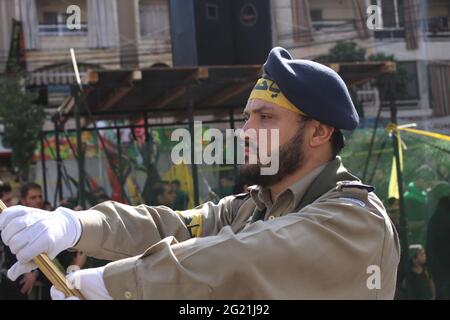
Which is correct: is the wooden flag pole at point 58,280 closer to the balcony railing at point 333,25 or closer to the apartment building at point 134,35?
the apartment building at point 134,35

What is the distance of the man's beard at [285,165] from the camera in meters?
2.31

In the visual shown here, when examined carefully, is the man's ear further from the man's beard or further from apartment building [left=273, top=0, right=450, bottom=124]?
apartment building [left=273, top=0, right=450, bottom=124]

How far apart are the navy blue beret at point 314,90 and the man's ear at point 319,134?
0.06m

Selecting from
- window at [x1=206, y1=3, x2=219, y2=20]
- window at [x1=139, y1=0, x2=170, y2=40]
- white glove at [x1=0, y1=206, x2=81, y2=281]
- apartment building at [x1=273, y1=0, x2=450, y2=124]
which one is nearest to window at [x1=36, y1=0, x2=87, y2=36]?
window at [x1=139, y1=0, x2=170, y2=40]

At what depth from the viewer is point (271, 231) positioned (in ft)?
6.01

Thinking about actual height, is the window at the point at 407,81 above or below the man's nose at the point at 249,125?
above

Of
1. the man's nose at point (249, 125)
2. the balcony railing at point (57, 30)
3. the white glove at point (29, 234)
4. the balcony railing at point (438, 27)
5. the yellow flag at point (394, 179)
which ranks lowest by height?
the yellow flag at point (394, 179)

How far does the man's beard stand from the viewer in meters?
2.31

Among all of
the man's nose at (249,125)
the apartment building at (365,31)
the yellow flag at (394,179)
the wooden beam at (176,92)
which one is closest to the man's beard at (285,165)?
the man's nose at (249,125)

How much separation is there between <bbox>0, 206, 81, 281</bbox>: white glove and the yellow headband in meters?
0.74

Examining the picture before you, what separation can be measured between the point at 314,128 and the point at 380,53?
19.4 m

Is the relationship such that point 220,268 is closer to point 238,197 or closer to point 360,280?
point 360,280
